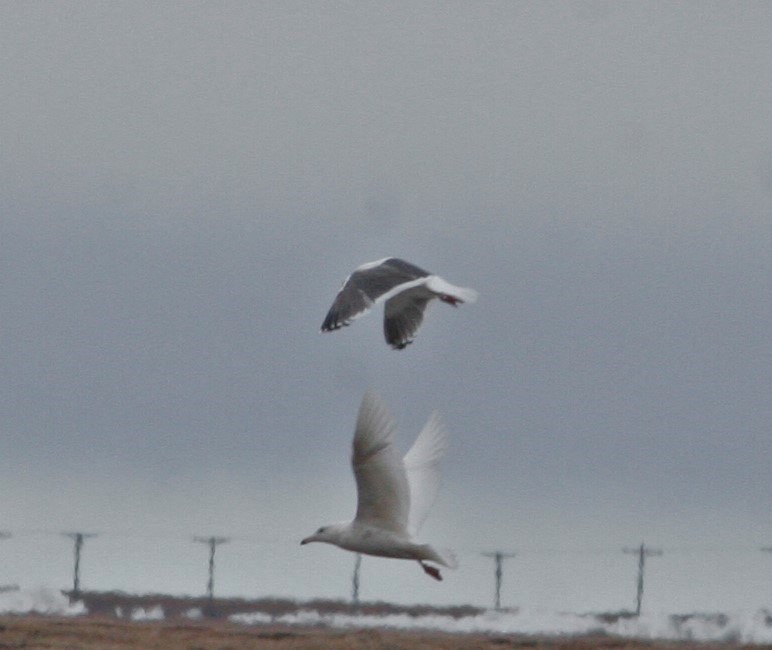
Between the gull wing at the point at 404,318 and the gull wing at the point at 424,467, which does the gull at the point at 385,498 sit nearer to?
the gull wing at the point at 424,467

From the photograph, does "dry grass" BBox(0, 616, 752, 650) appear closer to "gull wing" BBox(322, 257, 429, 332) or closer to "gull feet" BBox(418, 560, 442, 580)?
"gull feet" BBox(418, 560, 442, 580)

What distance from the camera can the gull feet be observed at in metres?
26.7

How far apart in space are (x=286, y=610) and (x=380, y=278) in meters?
14.0

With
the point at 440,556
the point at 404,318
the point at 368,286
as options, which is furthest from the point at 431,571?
the point at 404,318

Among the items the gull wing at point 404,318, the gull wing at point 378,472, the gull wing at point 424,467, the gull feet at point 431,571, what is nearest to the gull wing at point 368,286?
the gull wing at point 404,318

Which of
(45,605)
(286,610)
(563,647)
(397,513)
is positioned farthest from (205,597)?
(397,513)

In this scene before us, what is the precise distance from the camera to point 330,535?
27.5 metres

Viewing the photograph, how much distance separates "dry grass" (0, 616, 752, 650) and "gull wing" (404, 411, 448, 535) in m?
2.02

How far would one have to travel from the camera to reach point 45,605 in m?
38.3

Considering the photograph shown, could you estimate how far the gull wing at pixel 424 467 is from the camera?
90.1 feet

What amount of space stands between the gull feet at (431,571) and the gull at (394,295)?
2.70m

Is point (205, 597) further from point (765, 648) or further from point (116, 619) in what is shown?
point (765, 648)

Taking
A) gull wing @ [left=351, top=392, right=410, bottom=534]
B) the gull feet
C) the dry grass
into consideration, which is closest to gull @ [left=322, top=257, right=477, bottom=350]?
gull wing @ [left=351, top=392, right=410, bottom=534]

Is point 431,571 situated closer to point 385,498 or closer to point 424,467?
point 385,498
